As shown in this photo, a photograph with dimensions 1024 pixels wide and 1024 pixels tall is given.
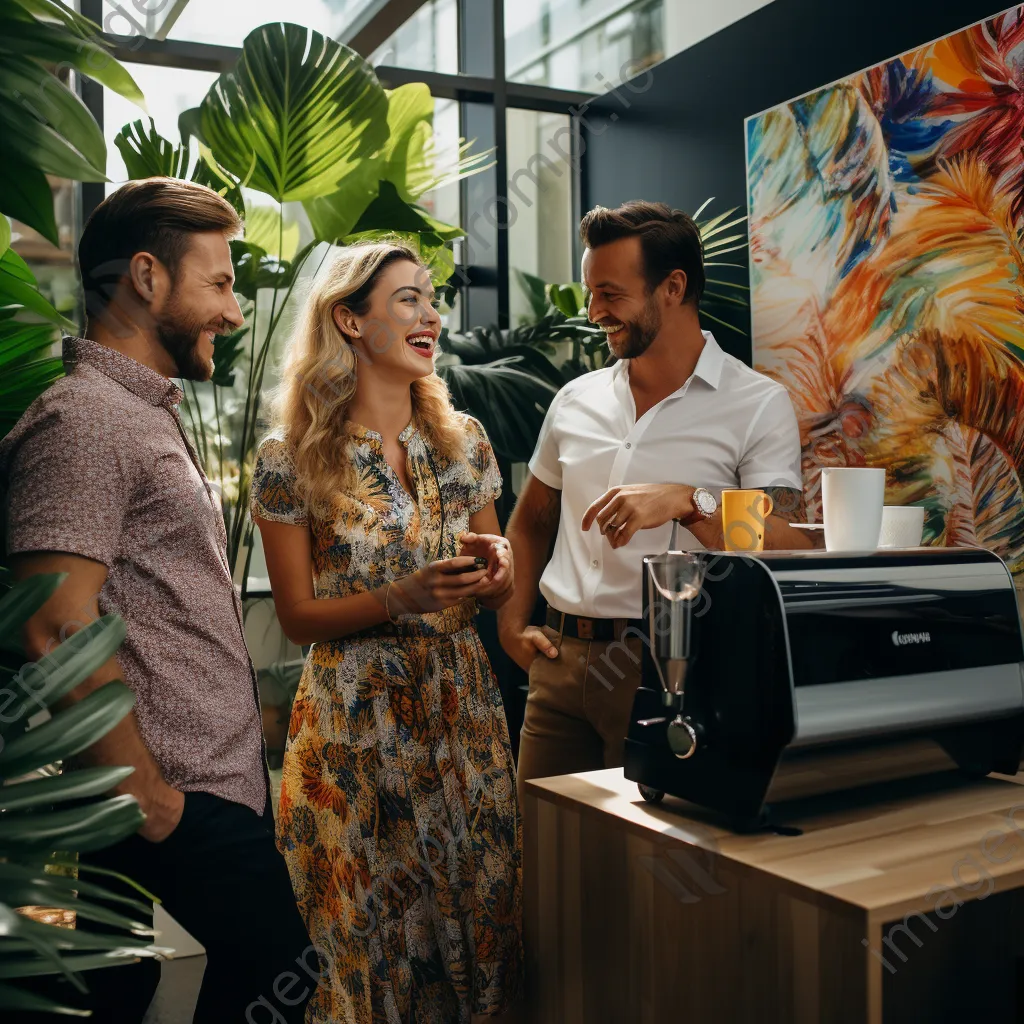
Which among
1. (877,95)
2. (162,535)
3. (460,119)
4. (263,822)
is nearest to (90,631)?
(162,535)

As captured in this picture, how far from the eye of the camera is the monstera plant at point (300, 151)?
2.82 metres

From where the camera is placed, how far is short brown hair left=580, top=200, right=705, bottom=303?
237 cm

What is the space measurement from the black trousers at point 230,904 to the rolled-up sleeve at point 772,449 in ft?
4.12

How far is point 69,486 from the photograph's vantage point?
134 centimetres

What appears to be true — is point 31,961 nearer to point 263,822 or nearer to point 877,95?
point 263,822

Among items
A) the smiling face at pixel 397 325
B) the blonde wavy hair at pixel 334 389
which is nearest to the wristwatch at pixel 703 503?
the blonde wavy hair at pixel 334 389

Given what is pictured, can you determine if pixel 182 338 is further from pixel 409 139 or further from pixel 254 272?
pixel 409 139

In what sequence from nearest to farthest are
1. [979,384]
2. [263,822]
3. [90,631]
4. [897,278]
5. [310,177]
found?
[90,631], [263,822], [979,384], [897,278], [310,177]

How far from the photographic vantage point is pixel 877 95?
229 centimetres

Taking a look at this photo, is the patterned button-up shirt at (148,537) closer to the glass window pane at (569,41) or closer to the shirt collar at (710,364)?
the shirt collar at (710,364)

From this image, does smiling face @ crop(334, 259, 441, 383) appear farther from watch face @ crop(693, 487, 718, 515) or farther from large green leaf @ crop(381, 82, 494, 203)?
large green leaf @ crop(381, 82, 494, 203)

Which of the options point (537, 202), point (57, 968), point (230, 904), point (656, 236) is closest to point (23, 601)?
point (57, 968)

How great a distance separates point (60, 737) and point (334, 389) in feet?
4.13

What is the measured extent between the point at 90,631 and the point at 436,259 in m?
2.52
